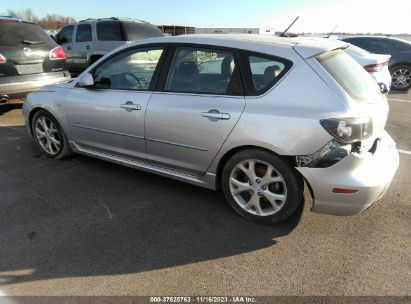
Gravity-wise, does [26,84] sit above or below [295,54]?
below

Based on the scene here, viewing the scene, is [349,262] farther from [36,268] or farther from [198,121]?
[36,268]

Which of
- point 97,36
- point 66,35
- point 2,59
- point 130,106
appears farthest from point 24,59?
point 66,35

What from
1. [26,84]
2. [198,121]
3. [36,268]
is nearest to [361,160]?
[198,121]

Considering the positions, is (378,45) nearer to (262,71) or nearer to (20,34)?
(262,71)

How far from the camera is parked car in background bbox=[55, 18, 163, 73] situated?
10.0m

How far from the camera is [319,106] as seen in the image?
2816 mm

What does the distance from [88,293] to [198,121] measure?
165 centimetres

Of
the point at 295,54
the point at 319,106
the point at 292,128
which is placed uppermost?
the point at 295,54

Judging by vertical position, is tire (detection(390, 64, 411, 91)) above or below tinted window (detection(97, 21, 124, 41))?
below

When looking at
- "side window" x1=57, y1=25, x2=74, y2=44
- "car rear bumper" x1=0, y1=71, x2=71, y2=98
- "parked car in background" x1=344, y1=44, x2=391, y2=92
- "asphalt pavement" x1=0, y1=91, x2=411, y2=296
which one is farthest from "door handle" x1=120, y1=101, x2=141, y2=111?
"side window" x1=57, y1=25, x2=74, y2=44

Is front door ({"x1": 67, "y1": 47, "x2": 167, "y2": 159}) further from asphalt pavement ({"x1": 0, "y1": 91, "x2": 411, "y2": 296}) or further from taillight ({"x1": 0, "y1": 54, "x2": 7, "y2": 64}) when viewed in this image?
taillight ({"x1": 0, "y1": 54, "x2": 7, "y2": 64})

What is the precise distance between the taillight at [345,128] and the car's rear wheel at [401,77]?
9.61 m

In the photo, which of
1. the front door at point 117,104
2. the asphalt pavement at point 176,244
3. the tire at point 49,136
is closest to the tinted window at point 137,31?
the tire at point 49,136

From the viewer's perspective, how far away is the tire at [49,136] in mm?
4660
